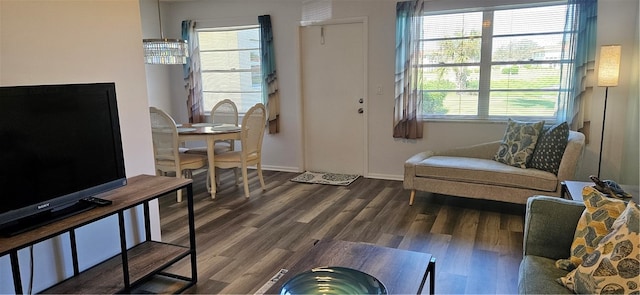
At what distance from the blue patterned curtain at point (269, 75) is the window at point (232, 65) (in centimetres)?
20

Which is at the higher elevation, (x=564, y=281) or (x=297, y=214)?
(x=564, y=281)

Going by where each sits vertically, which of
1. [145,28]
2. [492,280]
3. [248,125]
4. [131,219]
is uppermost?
[145,28]

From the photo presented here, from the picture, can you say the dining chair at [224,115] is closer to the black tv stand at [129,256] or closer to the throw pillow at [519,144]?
the black tv stand at [129,256]

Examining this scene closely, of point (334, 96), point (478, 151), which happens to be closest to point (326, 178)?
point (334, 96)

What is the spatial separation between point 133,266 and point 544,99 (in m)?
4.02

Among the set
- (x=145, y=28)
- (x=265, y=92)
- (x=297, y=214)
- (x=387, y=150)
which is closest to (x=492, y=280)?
(x=297, y=214)

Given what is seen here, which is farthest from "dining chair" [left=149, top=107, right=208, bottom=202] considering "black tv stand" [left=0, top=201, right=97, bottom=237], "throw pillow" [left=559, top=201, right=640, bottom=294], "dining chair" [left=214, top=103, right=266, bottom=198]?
"throw pillow" [left=559, top=201, right=640, bottom=294]

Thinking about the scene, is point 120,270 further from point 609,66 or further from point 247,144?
point 609,66

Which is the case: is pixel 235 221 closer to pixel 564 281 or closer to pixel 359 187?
pixel 359 187

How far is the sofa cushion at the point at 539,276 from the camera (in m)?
1.60

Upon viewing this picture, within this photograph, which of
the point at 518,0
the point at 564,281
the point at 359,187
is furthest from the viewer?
the point at 359,187

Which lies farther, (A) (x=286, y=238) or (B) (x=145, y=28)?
(B) (x=145, y=28)

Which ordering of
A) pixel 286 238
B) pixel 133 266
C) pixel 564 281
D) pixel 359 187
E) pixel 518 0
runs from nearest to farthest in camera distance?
pixel 564 281
pixel 133 266
pixel 286 238
pixel 518 0
pixel 359 187

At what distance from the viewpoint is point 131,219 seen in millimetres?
2650
